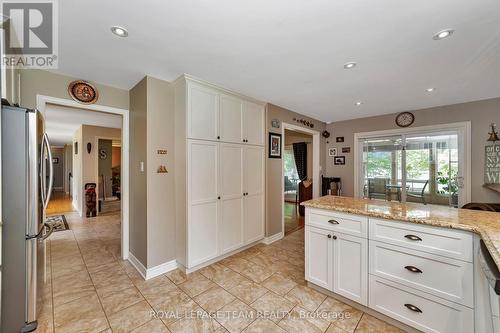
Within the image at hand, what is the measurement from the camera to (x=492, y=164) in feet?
10.9

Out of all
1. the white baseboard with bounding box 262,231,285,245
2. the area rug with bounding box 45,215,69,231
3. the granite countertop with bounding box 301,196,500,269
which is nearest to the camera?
the granite countertop with bounding box 301,196,500,269

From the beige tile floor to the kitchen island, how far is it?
0.83 feet

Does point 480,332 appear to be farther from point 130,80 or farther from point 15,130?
point 130,80

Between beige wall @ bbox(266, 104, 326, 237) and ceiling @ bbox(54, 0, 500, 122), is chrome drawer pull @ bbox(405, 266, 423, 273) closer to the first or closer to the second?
ceiling @ bbox(54, 0, 500, 122)

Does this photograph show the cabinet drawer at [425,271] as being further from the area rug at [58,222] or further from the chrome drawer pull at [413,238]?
the area rug at [58,222]

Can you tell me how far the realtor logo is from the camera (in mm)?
1406

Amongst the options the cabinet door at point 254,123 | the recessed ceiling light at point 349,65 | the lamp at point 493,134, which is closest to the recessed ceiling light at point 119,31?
the cabinet door at point 254,123

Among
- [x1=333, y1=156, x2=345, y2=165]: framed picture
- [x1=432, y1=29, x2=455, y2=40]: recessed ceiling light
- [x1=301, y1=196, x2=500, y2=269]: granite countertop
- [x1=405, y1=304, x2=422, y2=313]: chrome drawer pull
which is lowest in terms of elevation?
[x1=405, y1=304, x2=422, y2=313]: chrome drawer pull

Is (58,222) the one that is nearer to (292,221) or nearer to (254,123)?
(254,123)

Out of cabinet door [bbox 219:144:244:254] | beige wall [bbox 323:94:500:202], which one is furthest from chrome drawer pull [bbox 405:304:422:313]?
beige wall [bbox 323:94:500:202]

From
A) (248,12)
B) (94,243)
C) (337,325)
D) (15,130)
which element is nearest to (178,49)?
(248,12)

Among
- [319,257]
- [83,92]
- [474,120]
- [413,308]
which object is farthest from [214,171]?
[474,120]

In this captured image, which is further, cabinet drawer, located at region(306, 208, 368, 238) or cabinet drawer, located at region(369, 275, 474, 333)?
cabinet drawer, located at region(306, 208, 368, 238)

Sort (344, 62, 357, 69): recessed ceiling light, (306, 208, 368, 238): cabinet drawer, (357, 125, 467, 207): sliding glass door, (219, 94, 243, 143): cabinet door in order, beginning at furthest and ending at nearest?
(357, 125, 467, 207): sliding glass door, (219, 94, 243, 143): cabinet door, (344, 62, 357, 69): recessed ceiling light, (306, 208, 368, 238): cabinet drawer
